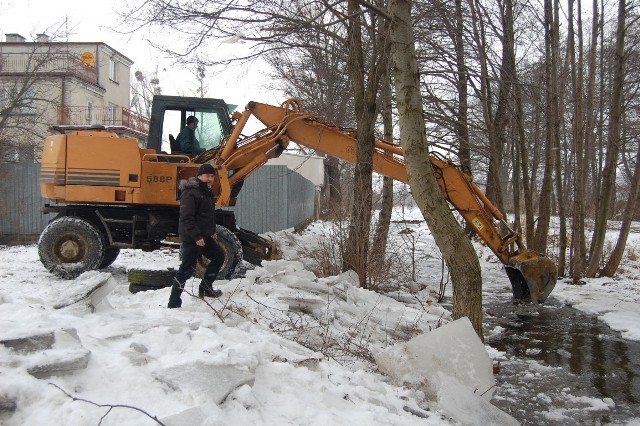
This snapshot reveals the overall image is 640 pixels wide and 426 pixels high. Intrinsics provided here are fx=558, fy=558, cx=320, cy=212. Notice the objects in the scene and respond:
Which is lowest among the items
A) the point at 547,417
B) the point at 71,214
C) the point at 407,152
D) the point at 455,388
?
the point at 547,417

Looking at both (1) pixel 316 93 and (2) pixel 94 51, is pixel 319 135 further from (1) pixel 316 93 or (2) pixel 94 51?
(2) pixel 94 51

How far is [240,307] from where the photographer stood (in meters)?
6.02

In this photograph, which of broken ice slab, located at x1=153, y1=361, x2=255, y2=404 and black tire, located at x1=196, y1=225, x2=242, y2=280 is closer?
broken ice slab, located at x1=153, y1=361, x2=255, y2=404

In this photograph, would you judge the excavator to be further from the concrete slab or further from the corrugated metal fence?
the corrugated metal fence

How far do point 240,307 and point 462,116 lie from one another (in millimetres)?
9360

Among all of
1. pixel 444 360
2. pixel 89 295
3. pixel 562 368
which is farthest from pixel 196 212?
pixel 562 368

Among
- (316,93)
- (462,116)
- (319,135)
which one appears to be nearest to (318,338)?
(319,135)

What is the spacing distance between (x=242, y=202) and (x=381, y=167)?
8.82 m

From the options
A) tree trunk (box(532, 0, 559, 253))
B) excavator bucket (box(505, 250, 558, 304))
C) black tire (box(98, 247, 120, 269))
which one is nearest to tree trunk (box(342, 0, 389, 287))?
excavator bucket (box(505, 250, 558, 304))

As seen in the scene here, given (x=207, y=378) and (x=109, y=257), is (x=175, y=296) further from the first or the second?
(x=109, y=257)

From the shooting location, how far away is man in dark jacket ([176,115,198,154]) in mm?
9844

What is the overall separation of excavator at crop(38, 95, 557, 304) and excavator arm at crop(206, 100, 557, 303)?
2cm

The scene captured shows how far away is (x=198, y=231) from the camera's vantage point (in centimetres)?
632

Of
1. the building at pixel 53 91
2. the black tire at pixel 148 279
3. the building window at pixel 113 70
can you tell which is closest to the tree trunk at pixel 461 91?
the black tire at pixel 148 279
